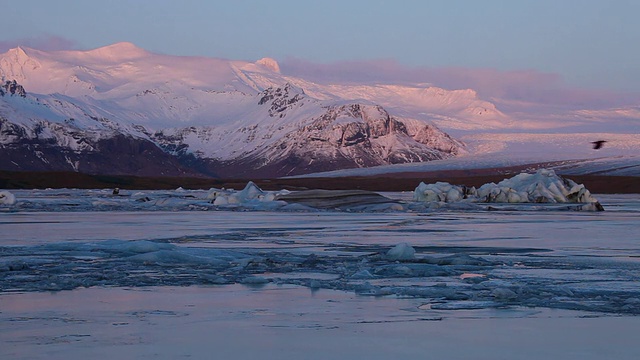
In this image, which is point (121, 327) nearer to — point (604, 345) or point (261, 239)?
point (604, 345)

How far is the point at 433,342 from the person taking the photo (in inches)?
328

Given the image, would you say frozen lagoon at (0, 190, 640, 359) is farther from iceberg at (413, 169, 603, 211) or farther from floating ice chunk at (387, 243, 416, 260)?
iceberg at (413, 169, 603, 211)

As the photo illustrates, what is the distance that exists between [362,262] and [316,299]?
4091 millimetres

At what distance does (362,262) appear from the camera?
14867 millimetres

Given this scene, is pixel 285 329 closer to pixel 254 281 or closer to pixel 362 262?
pixel 254 281

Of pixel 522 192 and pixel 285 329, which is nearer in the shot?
pixel 285 329

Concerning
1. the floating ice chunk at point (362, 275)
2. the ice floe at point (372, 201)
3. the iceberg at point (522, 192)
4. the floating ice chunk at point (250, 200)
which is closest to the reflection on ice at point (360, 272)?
the floating ice chunk at point (362, 275)

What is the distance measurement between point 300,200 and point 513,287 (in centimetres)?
3153

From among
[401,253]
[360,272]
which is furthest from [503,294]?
[401,253]

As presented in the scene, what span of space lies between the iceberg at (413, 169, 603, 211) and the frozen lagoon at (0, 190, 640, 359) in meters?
28.3

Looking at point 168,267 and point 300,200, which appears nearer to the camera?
point 168,267

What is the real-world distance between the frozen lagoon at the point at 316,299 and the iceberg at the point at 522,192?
92.8 feet

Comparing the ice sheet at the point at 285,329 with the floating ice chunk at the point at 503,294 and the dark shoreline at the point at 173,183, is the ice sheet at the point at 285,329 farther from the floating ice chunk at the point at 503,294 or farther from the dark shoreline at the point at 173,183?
the dark shoreline at the point at 173,183

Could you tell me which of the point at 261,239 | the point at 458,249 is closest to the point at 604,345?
the point at 458,249
